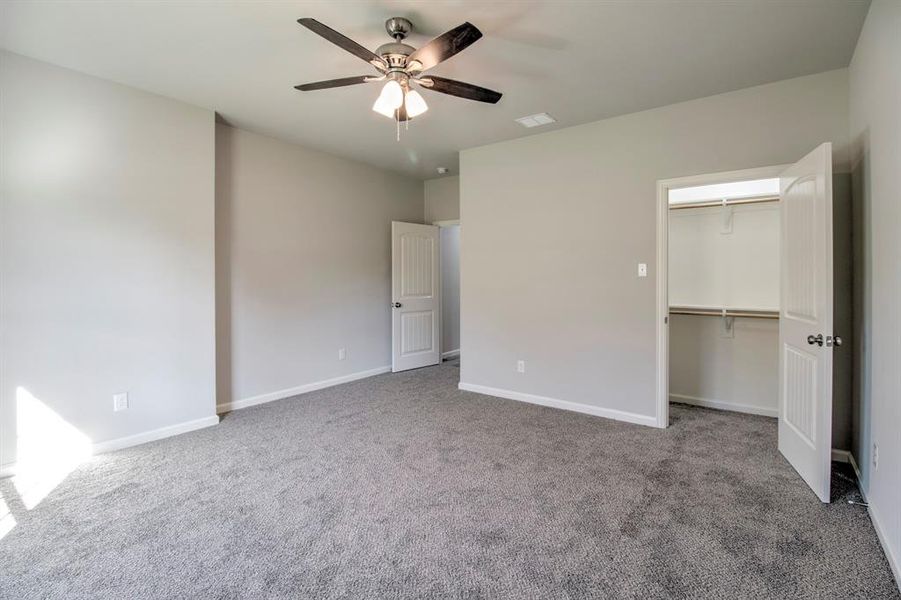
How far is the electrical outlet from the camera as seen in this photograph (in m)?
3.11

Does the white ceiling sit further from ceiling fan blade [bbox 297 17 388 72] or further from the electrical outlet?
the electrical outlet

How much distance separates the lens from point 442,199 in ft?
19.7

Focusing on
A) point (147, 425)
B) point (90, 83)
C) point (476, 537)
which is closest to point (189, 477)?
point (147, 425)

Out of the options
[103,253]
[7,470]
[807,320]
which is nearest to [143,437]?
[7,470]

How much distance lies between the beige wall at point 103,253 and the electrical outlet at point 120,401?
36mm

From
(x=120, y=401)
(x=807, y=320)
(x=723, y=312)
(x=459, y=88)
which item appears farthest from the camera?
(x=723, y=312)

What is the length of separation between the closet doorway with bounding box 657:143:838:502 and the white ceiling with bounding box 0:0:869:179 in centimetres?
75

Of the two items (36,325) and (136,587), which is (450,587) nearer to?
(136,587)

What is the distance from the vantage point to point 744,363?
3.93m

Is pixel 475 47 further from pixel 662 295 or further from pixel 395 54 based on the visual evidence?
pixel 662 295

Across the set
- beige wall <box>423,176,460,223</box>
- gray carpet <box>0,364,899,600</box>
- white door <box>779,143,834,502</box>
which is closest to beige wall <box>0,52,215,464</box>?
gray carpet <box>0,364,899,600</box>

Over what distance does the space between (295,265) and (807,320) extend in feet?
14.2

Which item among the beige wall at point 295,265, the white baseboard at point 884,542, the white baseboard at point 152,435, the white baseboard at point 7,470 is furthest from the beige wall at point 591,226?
the white baseboard at point 7,470

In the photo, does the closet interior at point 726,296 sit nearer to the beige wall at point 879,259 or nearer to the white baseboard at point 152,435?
the beige wall at point 879,259
